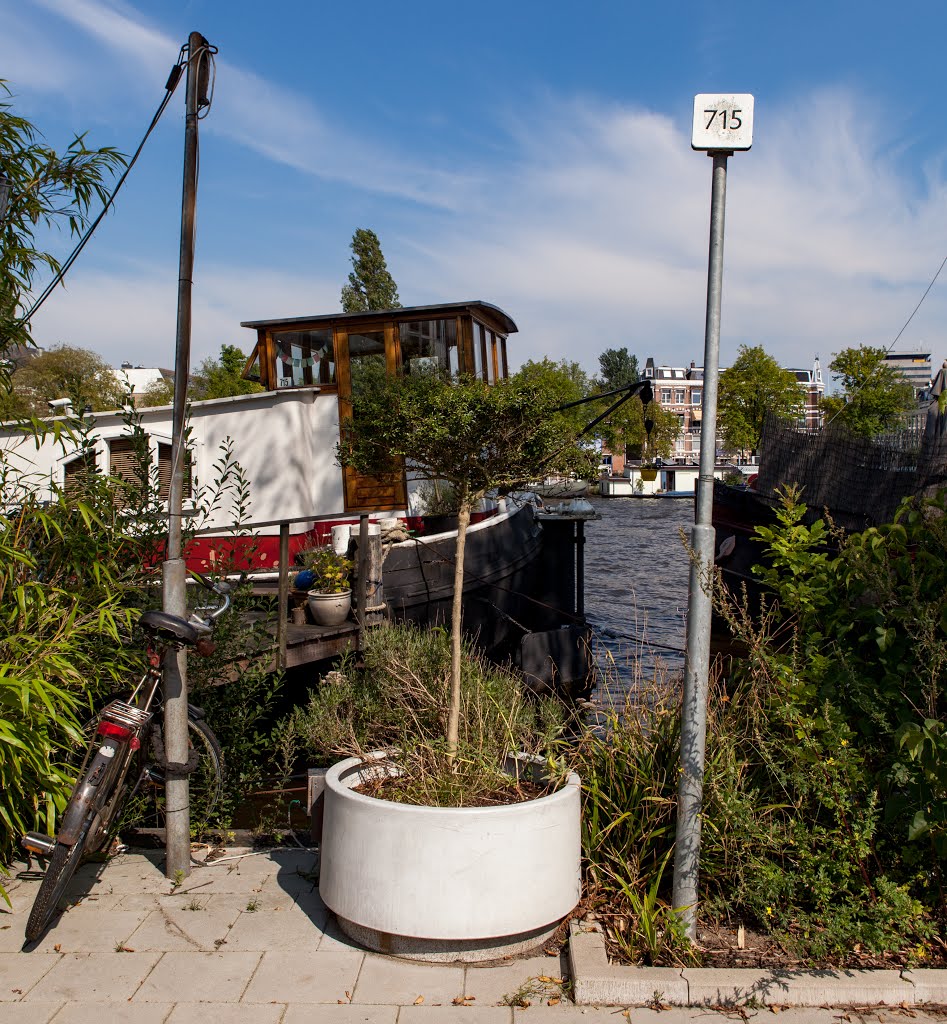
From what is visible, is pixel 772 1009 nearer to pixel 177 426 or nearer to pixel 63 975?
pixel 63 975

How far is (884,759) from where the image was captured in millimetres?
3760

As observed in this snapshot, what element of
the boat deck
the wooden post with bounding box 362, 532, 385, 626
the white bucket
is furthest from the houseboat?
the boat deck

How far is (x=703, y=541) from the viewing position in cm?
365

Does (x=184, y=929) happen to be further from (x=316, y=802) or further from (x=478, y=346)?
(x=478, y=346)

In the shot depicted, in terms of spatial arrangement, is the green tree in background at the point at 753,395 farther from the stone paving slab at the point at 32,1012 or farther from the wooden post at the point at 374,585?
the stone paving slab at the point at 32,1012

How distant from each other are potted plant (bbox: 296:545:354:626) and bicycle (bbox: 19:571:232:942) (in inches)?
166

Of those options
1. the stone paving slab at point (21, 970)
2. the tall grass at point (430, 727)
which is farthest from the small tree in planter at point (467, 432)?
the stone paving slab at point (21, 970)

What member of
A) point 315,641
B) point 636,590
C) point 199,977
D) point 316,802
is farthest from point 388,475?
point 636,590

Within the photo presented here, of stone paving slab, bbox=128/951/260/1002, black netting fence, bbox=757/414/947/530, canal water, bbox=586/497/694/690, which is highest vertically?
black netting fence, bbox=757/414/947/530

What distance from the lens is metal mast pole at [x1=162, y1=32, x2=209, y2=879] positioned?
4359 mm

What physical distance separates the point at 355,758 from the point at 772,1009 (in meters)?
2.04

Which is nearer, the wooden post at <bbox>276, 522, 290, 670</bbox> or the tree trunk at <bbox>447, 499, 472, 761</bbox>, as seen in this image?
the tree trunk at <bbox>447, 499, 472, 761</bbox>

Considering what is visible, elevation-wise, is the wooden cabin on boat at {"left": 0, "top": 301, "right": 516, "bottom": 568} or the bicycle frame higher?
the wooden cabin on boat at {"left": 0, "top": 301, "right": 516, "bottom": 568}

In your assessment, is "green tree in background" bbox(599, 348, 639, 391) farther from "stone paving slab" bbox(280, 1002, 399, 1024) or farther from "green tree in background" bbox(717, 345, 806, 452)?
"stone paving slab" bbox(280, 1002, 399, 1024)
